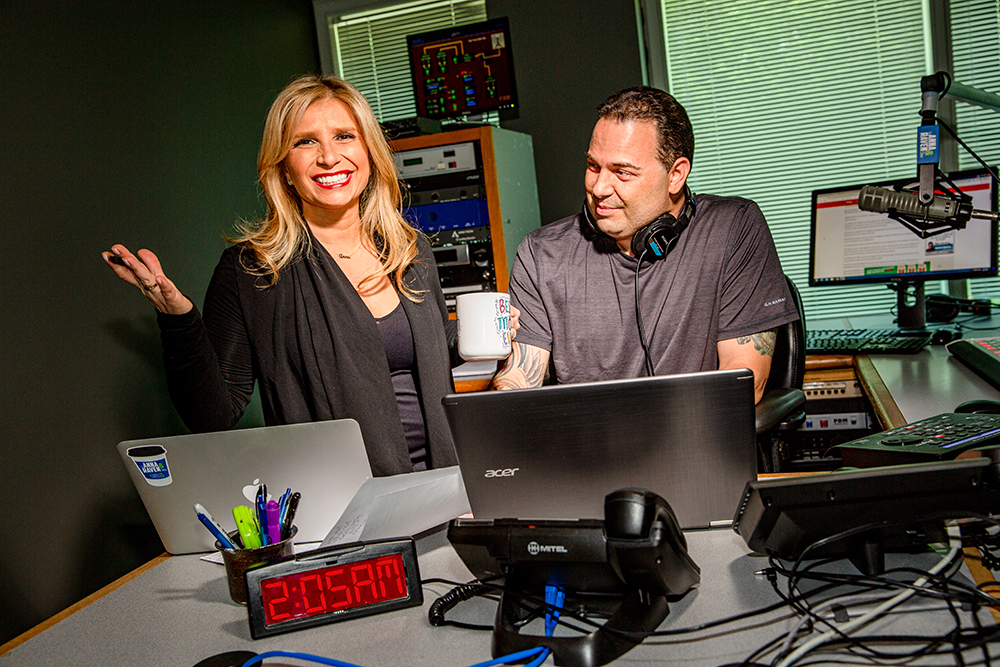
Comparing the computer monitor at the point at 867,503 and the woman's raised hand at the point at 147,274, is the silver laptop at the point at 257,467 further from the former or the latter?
the computer monitor at the point at 867,503

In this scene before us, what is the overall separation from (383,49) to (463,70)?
707 mm

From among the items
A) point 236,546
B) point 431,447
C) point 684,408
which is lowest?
point 431,447

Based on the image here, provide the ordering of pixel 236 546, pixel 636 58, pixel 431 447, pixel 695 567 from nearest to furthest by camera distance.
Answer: pixel 695 567, pixel 236 546, pixel 431 447, pixel 636 58

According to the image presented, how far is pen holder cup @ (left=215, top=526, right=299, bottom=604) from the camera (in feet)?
3.20

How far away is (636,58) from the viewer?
10.6 ft

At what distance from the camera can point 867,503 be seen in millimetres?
845

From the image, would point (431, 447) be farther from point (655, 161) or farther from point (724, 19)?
point (724, 19)

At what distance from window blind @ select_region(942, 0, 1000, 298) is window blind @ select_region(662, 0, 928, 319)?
5.3 inches

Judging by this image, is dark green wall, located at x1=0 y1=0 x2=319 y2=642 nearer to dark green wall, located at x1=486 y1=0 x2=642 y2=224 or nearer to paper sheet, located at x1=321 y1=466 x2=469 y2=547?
paper sheet, located at x1=321 y1=466 x2=469 y2=547

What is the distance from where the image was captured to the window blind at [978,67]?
3014 millimetres

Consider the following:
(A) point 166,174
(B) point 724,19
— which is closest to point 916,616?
(A) point 166,174

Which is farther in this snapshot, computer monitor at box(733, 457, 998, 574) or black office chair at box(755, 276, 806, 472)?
black office chair at box(755, 276, 806, 472)

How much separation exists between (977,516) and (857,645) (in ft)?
0.72

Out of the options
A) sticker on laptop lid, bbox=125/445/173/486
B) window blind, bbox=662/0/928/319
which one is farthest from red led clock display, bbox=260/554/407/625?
window blind, bbox=662/0/928/319
